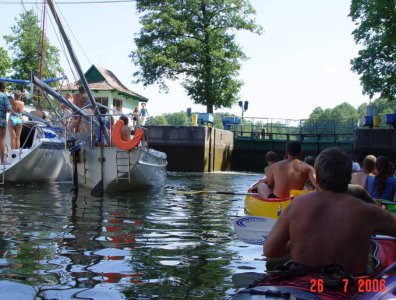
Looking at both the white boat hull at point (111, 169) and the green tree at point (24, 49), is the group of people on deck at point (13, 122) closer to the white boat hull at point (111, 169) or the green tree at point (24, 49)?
the white boat hull at point (111, 169)

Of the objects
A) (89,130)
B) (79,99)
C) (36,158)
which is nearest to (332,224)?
(89,130)

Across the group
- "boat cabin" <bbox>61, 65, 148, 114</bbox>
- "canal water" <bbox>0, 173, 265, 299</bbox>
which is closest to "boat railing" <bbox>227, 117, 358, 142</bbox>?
"boat cabin" <bbox>61, 65, 148, 114</bbox>

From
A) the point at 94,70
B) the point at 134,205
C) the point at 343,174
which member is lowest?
the point at 134,205

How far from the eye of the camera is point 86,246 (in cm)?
654

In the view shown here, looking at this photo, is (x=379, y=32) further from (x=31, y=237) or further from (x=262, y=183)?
(x=31, y=237)

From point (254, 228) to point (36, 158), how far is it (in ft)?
36.5

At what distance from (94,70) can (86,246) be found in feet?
135

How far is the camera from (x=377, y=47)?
29938mm

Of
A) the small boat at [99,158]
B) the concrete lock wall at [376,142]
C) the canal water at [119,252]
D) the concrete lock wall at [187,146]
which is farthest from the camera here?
the concrete lock wall at [187,146]

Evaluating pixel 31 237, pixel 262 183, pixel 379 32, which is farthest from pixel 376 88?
pixel 31 237

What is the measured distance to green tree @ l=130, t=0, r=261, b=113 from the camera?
1379 inches

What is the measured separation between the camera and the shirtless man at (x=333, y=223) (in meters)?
2.88

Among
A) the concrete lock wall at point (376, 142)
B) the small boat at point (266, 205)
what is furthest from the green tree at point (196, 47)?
the small boat at point (266, 205)

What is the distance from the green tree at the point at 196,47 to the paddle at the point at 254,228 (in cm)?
2905
